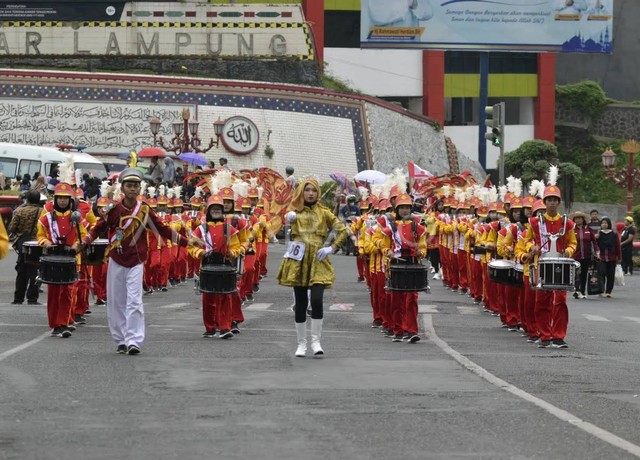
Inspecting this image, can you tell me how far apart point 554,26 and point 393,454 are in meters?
54.9

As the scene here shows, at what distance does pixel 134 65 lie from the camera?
5872cm

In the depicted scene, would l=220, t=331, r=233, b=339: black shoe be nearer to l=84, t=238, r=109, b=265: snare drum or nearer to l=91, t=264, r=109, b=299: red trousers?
l=84, t=238, r=109, b=265: snare drum

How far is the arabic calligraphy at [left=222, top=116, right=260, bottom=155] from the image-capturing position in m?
56.8

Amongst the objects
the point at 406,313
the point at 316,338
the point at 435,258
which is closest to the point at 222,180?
the point at 406,313

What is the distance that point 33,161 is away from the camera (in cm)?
4559

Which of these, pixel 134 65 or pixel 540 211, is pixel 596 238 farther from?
pixel 134 65

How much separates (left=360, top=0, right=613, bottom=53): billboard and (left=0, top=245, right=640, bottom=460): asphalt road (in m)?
42.5

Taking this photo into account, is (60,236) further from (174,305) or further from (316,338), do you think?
(174,305)

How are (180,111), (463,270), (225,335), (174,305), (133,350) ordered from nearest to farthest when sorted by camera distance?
(133,350) < (225,335) < (174,305) < (463,270) < (180,111)

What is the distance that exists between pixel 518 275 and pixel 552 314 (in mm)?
1526

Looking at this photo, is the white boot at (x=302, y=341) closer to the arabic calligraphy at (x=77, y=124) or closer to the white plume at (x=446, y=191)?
the white plume at (x=446, y=191)

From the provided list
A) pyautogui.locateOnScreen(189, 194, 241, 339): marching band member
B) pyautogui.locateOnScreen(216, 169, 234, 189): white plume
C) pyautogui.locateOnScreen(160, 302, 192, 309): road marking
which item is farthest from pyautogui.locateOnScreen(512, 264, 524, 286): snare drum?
pyautogui.locateOnScreen(160, 302, 192, 309): road marking

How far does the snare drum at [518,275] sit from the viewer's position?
60.6 ft

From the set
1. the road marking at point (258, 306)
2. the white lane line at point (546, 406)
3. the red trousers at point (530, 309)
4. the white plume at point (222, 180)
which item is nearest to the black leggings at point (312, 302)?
the white lane line at point (546, 406)
